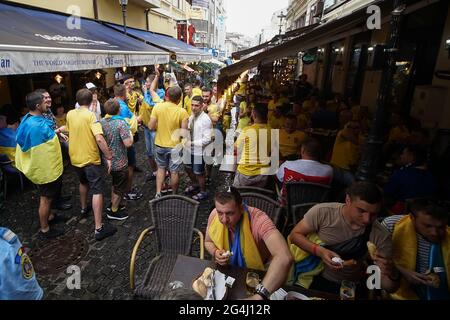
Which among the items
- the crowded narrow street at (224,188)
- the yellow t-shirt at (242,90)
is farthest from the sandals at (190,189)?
the yellow t-shirt at (242,90)

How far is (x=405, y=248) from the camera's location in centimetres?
250

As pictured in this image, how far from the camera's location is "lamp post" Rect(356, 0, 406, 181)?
3.27m

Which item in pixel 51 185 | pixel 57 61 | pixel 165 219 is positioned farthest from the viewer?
pixel 57 61

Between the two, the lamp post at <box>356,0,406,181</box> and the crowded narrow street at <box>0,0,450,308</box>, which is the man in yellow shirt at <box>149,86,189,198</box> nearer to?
the crowded narrow street at <box>0,0,450,308</box>

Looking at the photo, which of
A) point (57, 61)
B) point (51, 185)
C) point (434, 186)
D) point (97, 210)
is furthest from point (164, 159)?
point (434, 186)

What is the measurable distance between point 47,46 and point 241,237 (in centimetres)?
462

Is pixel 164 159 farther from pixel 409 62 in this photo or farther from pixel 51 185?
pixel 409 62

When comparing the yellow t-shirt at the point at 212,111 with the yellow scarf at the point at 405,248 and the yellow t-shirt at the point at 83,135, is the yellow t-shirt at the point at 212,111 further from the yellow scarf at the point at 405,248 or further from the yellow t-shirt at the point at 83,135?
the yellow scarf at the point at 405,248

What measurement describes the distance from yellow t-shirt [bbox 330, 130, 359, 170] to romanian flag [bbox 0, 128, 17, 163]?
20.3 ft

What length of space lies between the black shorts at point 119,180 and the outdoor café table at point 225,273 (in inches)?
102

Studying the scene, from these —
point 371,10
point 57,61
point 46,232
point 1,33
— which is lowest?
point 46,232

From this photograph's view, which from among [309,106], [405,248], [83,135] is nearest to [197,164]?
[83,135]

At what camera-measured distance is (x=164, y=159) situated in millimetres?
5445
